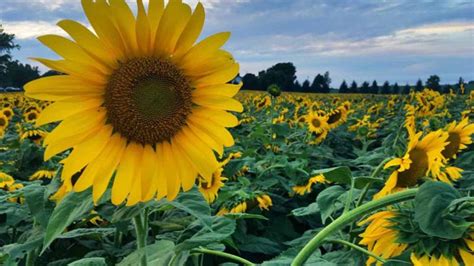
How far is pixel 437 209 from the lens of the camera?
3.73 ft

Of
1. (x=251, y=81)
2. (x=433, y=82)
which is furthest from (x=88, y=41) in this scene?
(x=251, y=81)

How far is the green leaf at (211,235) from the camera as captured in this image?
1.35 meters

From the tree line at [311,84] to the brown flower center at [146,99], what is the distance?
15.6 m

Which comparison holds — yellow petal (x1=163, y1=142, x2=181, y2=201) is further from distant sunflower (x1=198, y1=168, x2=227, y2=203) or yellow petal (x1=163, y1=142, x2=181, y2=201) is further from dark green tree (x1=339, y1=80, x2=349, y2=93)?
dark green tree (x1=339, y1=80, x2=349, y2=93)

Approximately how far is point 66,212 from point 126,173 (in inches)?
6.7

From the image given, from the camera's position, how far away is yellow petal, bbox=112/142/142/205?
126cm

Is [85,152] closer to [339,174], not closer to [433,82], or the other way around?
[339,174]

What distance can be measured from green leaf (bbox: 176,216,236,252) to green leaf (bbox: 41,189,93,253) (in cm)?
25

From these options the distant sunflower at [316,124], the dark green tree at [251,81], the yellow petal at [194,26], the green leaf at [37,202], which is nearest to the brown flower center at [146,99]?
the yellow petal at [194,26]

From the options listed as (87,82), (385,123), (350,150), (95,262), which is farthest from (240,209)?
(385,123)

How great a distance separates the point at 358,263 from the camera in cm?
169

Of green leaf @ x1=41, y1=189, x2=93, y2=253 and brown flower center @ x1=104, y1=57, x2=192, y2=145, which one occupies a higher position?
brown flower center @ x1=104, y1=57, x2=192, y2=145

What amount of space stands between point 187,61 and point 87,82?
238 millimetres

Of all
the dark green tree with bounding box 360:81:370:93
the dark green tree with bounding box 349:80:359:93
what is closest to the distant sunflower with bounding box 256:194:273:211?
the dark green tree with bounding box 349:80:359:93
